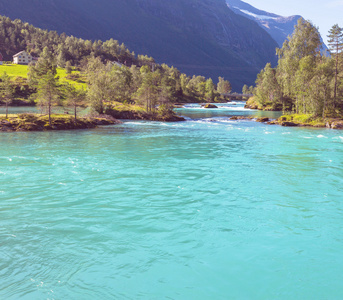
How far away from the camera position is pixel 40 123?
191 feet

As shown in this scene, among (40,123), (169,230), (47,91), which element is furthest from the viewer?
(47,91)

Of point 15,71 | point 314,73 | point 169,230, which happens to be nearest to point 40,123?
point 169,230

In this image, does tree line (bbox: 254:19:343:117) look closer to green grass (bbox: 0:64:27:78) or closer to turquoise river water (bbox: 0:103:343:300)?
turquoise river water (bbox: 0:103:343:300)

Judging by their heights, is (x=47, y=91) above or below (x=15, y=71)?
below

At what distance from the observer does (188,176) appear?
→ 24953mm

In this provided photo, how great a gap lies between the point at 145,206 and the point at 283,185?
11.2m

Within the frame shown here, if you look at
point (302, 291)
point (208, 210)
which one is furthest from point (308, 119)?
point (302, 291)

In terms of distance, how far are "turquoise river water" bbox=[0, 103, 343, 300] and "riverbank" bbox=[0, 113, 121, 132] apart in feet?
94.1

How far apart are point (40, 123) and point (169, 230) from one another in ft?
168

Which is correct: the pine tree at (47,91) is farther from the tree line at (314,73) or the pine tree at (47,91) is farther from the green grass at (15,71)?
the green grass at (15,71)

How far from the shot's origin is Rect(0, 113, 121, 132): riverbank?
5503 centimetres

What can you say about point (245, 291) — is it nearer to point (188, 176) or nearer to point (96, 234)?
point (96, 234)

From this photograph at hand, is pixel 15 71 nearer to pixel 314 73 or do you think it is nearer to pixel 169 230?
pixel 314 73

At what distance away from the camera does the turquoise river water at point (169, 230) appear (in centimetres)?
1044
